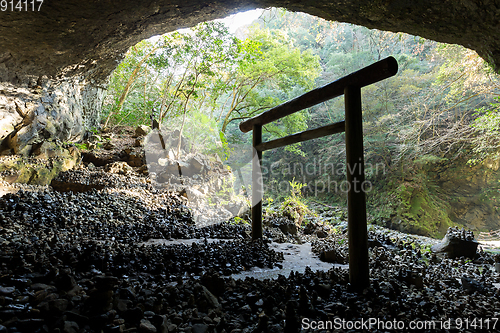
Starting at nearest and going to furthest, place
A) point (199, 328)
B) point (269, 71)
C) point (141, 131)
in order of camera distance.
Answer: point (199, 328)
point (141, 131)
point (269, 71)

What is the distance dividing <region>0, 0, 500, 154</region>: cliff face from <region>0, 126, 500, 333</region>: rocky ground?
1866mm

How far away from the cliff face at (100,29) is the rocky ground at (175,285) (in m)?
1.87

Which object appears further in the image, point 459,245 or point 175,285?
point 459,245

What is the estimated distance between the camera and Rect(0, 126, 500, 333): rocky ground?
1311 mm

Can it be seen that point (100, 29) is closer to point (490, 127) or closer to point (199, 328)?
point (199, 328)

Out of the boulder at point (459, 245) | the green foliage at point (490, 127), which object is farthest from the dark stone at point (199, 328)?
the green foliage at point (490, 127)

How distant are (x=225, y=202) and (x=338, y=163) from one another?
8792 mm

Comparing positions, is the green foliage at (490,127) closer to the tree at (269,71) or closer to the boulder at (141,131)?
the tree at (269,71)

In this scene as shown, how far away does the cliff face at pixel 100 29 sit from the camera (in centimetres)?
237

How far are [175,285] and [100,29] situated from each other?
364 centimetres

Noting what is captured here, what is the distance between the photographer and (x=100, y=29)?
3400 mm

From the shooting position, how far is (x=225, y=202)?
7613 millimetres

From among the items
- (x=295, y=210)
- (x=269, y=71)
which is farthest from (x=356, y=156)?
(x=269, y=71)

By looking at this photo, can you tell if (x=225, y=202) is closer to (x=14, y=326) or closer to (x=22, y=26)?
(x=22, y=26)
